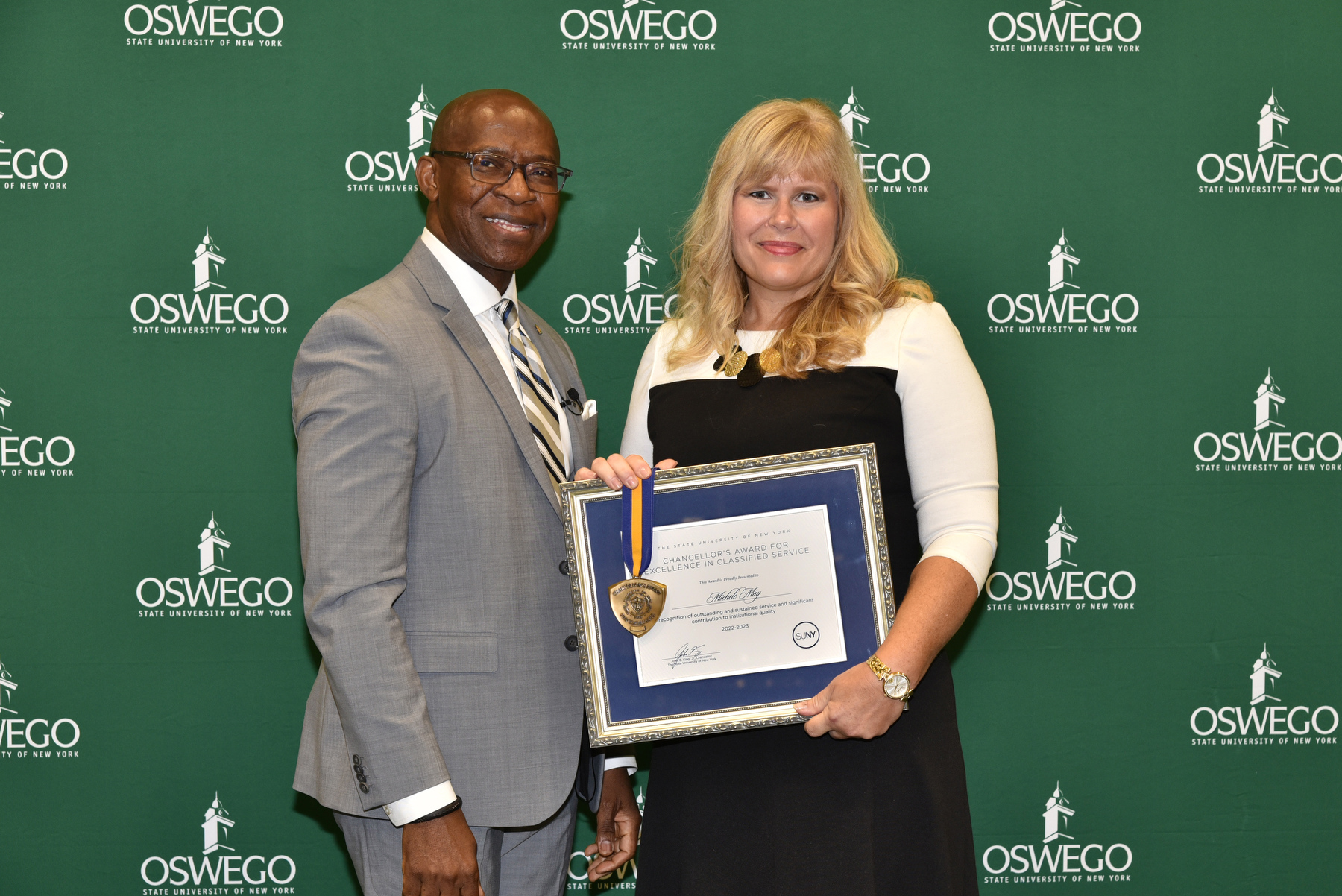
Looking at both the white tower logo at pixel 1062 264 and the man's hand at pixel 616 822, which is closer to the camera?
the man's hand at pixel 616 822

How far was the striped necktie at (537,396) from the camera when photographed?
2113mm

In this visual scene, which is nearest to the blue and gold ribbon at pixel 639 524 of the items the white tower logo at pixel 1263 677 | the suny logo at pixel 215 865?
the suny logo at pixel 215 865

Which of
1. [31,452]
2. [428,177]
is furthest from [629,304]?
[31,452]

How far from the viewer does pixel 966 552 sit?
1896 mm

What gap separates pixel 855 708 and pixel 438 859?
0.80m

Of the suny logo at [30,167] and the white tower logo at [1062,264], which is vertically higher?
the suny logo at [30,167]

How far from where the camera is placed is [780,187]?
2111 millimetres

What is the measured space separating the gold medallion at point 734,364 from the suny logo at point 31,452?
2.11m

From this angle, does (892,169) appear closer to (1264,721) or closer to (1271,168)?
(1271,168)

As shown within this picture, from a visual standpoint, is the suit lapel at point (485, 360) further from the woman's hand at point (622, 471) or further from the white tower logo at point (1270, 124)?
the white tower logo at point (1270, 124)

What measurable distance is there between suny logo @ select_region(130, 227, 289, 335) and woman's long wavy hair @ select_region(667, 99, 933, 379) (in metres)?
1.47

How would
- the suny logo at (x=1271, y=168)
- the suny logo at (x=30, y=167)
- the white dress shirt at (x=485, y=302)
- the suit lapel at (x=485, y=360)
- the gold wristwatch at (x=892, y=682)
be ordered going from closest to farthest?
the gold wristwatch at (x=892, y=682), the suit lapel at (x=485, y=360), the white dress shirt at (x=485, y=302), the suny logo at (x=30, y=167), the suny logo at (x=1271, y=168)

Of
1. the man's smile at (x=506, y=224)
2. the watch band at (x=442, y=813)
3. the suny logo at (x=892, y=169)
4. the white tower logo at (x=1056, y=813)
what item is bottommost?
the white tower logo at (x=1056, y=813)
